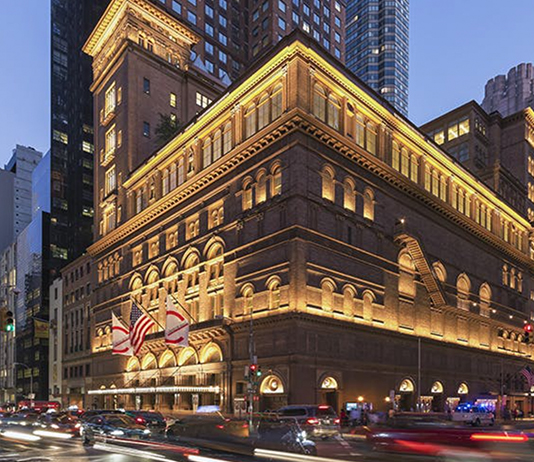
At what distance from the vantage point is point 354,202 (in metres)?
49.5

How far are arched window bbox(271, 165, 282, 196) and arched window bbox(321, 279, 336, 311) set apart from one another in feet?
26.5

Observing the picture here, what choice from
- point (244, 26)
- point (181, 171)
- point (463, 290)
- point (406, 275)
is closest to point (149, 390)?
point (181, 171)

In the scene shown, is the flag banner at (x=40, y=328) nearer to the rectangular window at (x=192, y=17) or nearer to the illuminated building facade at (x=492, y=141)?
the rectangular window at (x=192, y=17)

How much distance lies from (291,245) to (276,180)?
6222 millimetres

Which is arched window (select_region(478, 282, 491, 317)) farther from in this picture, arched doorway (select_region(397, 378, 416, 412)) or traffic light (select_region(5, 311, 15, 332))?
traffic light (select_region(5, 311, 15, 332))

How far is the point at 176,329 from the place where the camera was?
44750mm

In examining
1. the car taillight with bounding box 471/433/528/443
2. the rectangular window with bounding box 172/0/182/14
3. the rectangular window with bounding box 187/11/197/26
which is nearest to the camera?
the car taillight with bounding box 471/433/528/443

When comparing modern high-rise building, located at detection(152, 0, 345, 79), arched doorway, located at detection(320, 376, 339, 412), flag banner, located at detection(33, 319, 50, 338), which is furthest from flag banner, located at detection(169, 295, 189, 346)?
modern high-rise building, located at detection(152, 0, 345, 79)

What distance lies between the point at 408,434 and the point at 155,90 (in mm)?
63876

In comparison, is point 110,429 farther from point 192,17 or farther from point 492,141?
point 492,141

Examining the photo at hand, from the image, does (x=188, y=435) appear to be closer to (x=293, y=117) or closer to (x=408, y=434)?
(x=408, y=434)

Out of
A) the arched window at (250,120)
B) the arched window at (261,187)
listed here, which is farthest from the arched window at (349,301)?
the arched window at (250,120)

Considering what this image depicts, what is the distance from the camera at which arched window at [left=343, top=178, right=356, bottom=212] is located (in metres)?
48.6

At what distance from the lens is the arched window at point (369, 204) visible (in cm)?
5092
